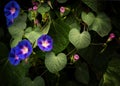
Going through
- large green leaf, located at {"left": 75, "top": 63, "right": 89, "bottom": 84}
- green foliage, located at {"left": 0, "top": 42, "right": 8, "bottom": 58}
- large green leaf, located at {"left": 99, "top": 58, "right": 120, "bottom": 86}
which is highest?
green foliage, located at {"left": 0, "top": 42, "right": 8, "bottom": 58}

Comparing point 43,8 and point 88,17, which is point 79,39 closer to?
point 88,17

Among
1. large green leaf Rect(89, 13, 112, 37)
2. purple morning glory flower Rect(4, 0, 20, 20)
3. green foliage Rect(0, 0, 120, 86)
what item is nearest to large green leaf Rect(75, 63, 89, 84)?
green foliage Rect(0, 0, 120, 86)

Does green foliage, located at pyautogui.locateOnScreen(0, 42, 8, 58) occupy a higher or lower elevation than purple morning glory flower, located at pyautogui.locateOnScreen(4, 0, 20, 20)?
lower

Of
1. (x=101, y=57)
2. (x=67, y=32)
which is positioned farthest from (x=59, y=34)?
(x=101, y=57)

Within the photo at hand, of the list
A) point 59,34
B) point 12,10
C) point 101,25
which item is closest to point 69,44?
point 59,34

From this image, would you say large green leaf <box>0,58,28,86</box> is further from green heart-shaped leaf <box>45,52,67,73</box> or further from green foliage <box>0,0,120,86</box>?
green heart-shaped leaf <box>45,52,67,73</box>

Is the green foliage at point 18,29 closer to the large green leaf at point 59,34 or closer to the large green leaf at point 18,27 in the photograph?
the large green leaf at point 18,27

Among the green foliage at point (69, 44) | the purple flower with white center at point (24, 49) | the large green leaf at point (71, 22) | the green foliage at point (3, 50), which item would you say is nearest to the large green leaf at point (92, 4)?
the green foliage at point (69, 44)

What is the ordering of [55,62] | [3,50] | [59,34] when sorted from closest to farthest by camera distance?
[55,62] < [59,34] < [3,50]
